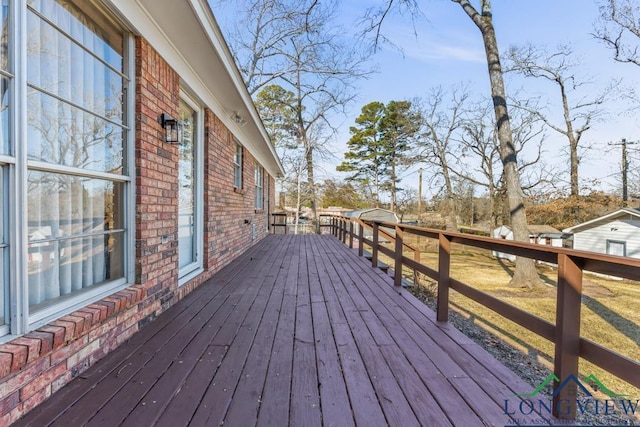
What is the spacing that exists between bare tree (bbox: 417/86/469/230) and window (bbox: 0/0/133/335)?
20477 mm

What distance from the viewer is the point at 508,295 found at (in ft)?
30.1

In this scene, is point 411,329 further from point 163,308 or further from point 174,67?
point 174,67

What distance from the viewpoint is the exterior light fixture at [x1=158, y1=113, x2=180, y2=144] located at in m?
2.65

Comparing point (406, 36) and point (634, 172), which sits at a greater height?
point (406, 36)

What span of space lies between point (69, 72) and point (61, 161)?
0.52m

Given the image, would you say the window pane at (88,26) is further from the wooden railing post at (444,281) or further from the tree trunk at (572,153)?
the tree trunk at (572,153)

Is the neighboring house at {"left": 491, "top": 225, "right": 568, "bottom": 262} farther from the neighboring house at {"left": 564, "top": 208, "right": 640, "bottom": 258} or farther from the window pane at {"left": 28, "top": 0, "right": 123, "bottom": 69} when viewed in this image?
the window pane at {"left": 28, "top": 0, "right": 123, "bottom": 69}

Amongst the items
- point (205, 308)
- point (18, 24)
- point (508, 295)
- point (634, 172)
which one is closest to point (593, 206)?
point (634, 172)

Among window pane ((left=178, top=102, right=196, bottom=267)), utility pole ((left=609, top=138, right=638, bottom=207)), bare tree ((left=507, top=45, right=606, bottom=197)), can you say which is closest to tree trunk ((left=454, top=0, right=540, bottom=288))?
bare tree ((left=507, top=45, right=606, bottom=197))

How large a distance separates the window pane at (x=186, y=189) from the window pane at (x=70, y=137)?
1.10 meters

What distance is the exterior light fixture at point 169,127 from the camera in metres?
2.65

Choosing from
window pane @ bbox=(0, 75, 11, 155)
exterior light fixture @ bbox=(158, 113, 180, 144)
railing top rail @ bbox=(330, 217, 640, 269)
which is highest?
exterior light fixture @ bbox=(158, 113, 180, 144)

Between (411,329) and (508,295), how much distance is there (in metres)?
8.55

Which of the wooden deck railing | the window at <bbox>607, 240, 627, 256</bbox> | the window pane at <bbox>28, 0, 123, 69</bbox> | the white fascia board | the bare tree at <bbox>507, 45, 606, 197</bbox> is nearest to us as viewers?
the wooden deck railing
